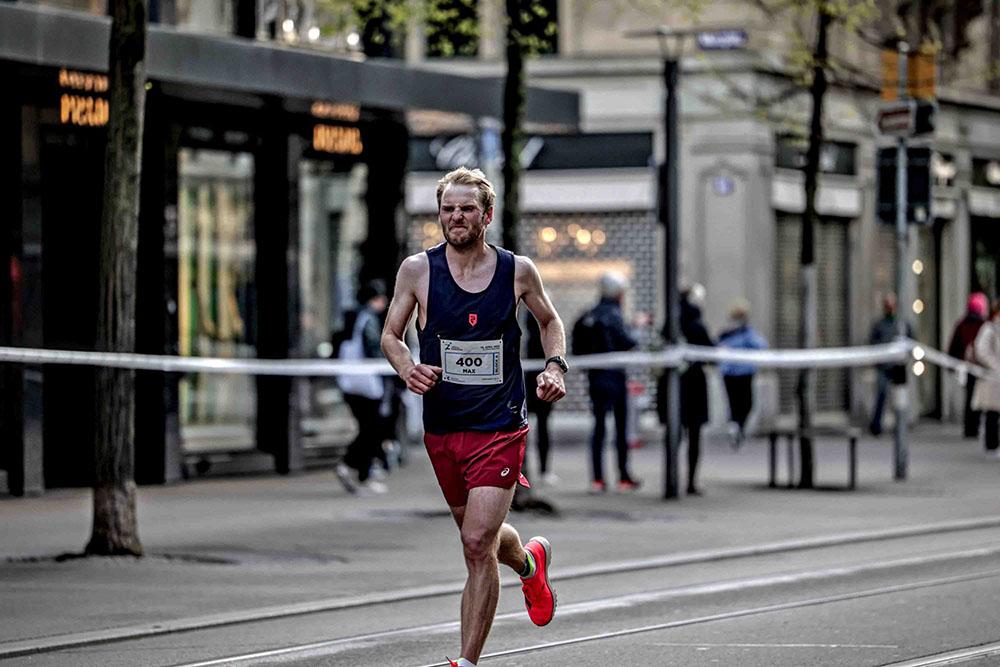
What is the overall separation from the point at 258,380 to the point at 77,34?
15.8 feet

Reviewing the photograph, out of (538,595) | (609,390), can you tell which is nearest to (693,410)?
(609,390)

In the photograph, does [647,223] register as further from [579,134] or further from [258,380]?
[258,380]

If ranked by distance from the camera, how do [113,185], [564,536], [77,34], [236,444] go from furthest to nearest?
1. [236,444]
2. [77,34]
3. [564,536]
4. [113,185]

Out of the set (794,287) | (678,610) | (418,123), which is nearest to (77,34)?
(678,610)

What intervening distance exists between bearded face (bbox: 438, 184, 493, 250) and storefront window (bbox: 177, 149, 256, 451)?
37.8ft

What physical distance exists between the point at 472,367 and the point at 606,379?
10730mm

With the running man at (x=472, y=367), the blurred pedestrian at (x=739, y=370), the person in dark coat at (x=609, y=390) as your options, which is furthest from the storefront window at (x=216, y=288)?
the running man at (x=472, y=367)

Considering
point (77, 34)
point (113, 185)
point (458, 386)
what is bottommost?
point (458, 386)

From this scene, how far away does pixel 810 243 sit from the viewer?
18.8m

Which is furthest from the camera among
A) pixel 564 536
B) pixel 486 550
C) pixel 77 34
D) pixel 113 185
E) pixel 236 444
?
pixel 236 444

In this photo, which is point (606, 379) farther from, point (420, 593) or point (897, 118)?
point (420, 593)

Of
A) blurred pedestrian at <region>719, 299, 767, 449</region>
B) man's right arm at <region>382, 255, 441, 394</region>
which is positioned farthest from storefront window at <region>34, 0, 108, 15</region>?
man's right arm at <region>382, 255, 441, 394</region>

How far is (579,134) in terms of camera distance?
1139 inches

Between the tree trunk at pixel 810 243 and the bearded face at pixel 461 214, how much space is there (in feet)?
36.3
